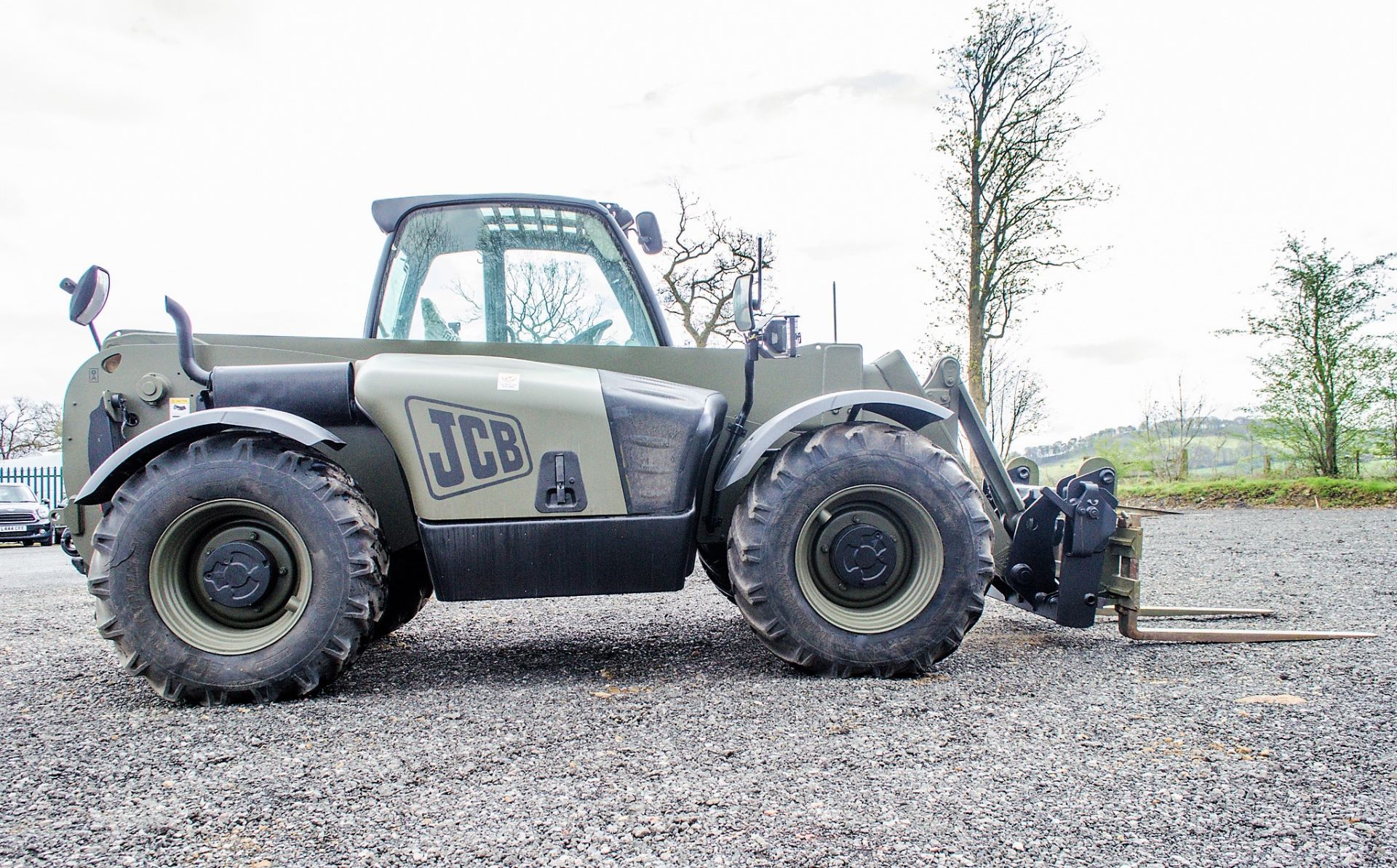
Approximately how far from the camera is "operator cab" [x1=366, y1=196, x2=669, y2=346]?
4.35 metres

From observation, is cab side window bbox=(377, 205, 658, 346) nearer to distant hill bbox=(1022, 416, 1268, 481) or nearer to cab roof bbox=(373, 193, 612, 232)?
cab roof bbox=(373, 193, 612, 232)

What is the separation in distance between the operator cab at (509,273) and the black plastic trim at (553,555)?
1.12 meters

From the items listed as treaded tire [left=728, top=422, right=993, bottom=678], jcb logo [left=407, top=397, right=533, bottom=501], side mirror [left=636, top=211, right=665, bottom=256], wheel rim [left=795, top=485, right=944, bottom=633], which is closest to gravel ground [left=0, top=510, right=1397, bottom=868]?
treaded tire [left=728, top=422, right=993, bottom=678]

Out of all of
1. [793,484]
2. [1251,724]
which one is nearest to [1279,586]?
[1251,724]

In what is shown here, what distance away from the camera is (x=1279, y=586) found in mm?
6477

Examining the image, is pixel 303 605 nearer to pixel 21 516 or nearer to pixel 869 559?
pixel 869 559

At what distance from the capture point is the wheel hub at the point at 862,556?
11.9 feet

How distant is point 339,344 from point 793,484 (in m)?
2.10

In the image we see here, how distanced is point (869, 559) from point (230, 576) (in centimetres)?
249

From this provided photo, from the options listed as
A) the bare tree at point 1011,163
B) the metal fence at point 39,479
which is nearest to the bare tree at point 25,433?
the metal fence at point 39,479

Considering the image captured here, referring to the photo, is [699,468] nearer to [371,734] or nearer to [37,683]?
[371,734]

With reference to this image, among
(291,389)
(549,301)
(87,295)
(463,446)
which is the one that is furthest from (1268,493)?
(87,295)

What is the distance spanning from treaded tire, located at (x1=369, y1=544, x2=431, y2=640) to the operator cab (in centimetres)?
107

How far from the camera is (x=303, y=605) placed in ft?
11.2
